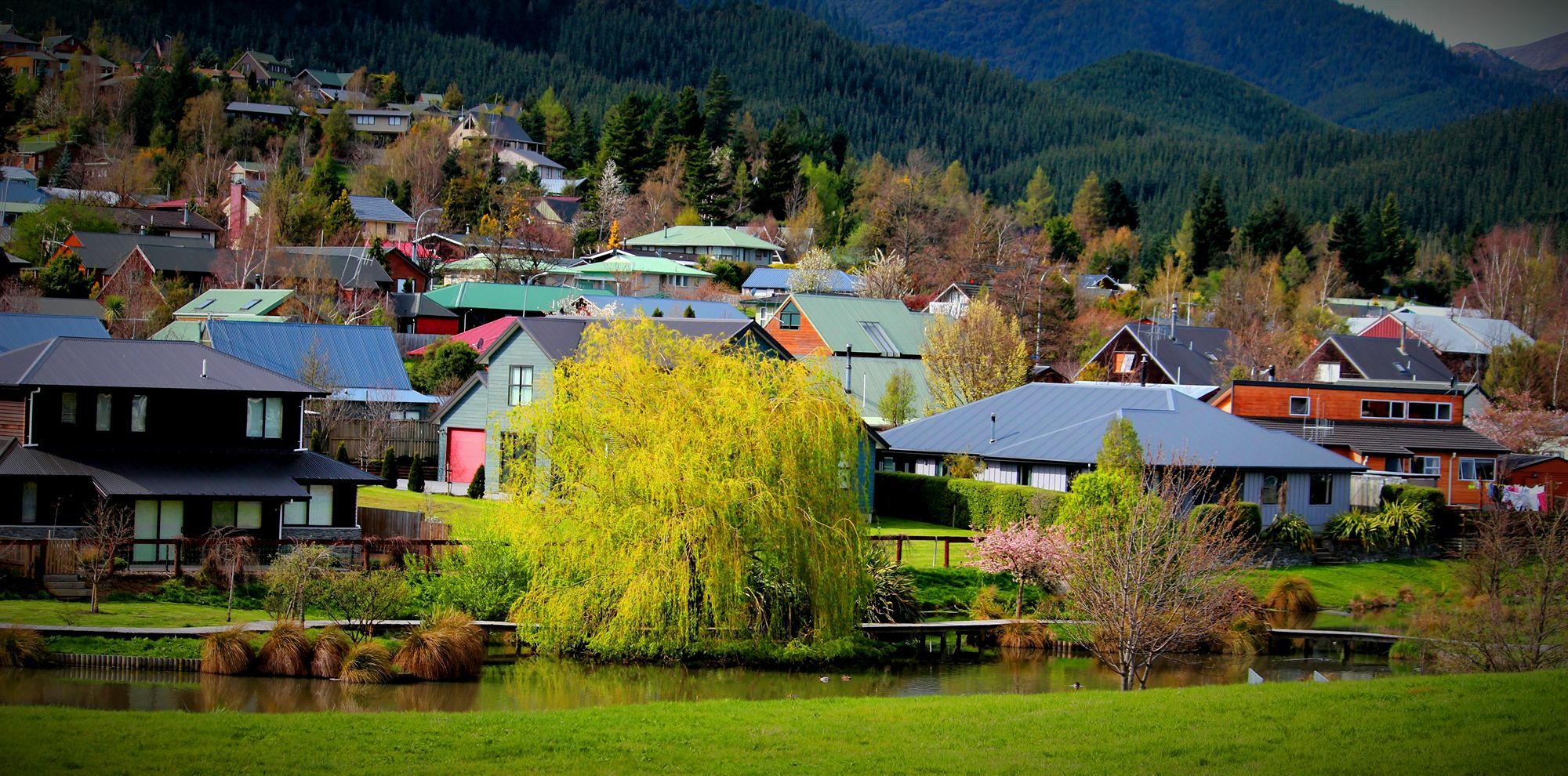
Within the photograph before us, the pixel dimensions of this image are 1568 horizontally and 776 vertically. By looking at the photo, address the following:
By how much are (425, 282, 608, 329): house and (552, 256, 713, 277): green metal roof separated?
971 cm

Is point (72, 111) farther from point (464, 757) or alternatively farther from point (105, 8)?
point (464, 757)

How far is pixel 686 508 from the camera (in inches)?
1174

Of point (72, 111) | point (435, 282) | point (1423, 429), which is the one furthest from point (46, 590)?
point (72, 111)

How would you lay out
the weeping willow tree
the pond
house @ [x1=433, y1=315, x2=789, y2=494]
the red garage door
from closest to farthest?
the pond < the weeping willow tree < house @ [x1=433, y1=315, x2=789, y2=494] < the red garage door

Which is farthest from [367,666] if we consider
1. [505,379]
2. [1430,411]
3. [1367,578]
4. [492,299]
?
[492,299]

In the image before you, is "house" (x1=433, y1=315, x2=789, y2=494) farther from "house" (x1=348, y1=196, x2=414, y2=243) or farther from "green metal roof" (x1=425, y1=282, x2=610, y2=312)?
"house" (x1=348, y1=196, x2=414, y2=243)

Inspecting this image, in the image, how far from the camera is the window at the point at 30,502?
110ft

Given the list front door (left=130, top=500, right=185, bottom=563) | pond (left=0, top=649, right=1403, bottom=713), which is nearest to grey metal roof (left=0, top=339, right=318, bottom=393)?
front door (left=130, top=500, right=185, bottom=563)

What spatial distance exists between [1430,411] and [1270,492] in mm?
16876

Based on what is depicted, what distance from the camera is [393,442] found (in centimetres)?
5162

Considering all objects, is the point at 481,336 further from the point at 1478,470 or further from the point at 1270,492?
the point at 1478,470

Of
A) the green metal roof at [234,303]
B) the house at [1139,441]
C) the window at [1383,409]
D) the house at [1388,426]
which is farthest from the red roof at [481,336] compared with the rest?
the window at [1383,409]

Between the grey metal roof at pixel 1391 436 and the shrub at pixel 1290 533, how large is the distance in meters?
10.4

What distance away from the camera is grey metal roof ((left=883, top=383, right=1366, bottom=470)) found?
4519 cm
